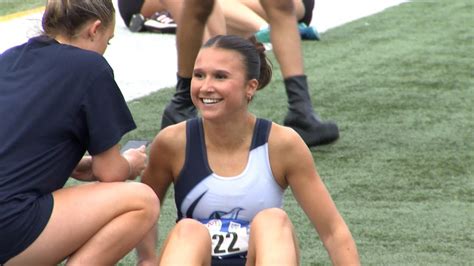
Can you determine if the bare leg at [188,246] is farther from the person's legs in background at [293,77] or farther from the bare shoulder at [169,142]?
the person's legs in background at [293,77]

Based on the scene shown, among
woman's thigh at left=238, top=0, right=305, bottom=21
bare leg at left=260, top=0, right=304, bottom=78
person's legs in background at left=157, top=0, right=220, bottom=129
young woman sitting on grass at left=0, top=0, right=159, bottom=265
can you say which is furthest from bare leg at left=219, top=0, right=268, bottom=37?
young woman sitting on grass at left=0, top=0, right=159, bottom=265

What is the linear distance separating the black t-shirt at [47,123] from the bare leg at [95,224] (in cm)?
5

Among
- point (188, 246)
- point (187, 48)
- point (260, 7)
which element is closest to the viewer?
point (188, 246)

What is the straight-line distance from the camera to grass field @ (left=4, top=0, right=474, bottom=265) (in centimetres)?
489

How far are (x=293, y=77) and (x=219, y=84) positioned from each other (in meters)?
2.07

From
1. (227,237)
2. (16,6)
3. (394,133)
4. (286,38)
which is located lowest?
(16,6)

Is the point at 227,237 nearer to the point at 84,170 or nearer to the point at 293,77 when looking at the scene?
the point at 84,170

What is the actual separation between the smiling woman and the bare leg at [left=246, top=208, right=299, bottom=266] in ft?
21.8

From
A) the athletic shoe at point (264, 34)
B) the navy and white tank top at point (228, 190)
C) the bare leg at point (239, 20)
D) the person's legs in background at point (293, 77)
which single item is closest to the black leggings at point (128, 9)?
the bare leg at point (239, 20)

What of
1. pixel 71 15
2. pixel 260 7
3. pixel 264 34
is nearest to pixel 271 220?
pixel 71 15

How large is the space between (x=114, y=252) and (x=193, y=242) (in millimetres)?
255

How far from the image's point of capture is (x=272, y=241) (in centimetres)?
379

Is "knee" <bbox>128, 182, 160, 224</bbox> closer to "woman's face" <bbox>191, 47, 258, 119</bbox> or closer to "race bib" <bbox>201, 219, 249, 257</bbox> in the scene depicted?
"race bib" <bbox>201, 219, 249, 257</bbox>

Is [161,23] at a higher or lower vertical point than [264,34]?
lower
